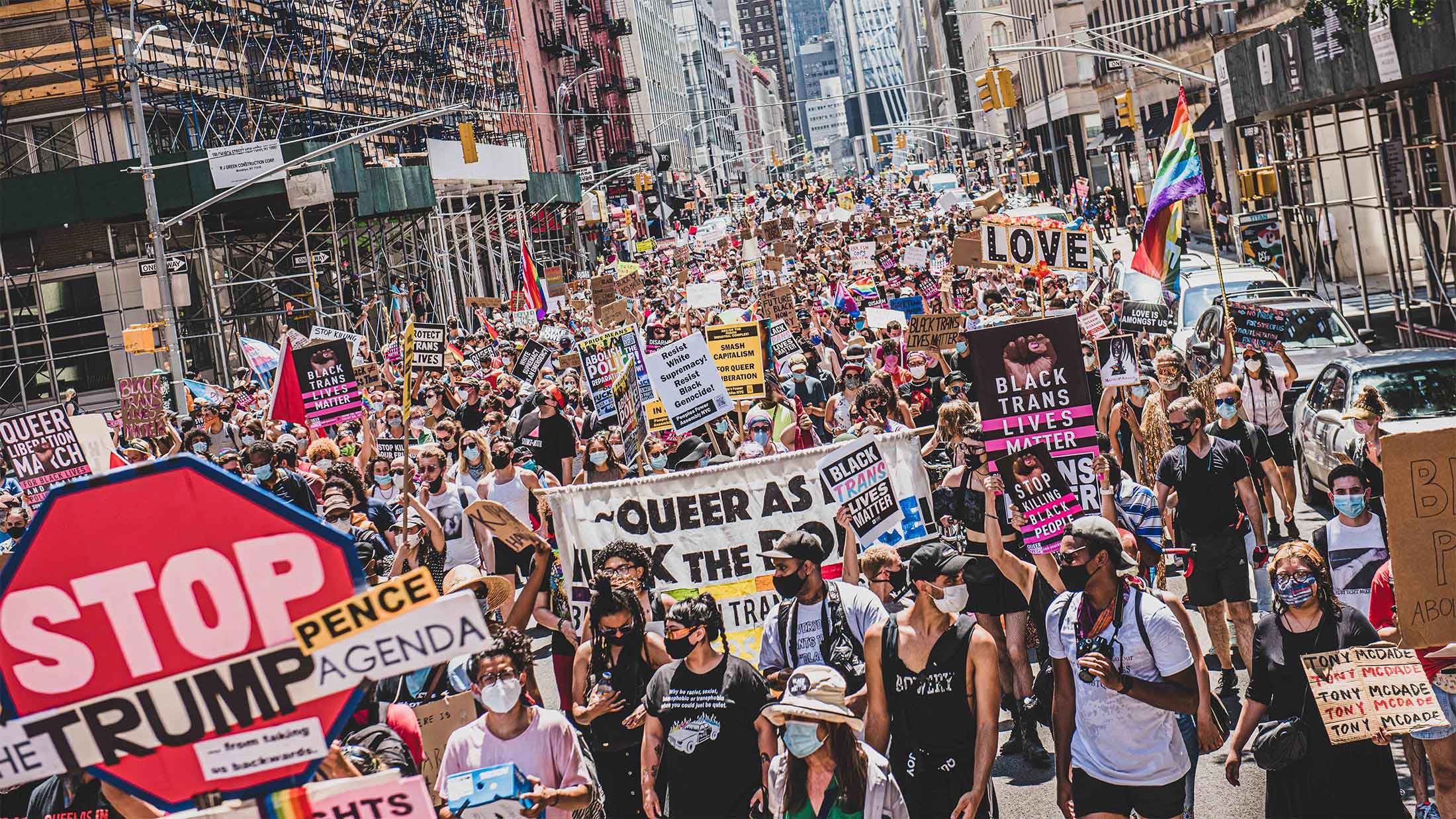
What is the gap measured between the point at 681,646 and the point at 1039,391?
3.17 metres

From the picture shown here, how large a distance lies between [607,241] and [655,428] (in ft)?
250

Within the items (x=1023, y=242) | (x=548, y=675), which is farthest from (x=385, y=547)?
(x=1023, y=242)

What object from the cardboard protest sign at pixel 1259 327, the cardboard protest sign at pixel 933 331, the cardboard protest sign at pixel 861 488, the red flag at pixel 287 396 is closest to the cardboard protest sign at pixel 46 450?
the red flag at pixel 287 396

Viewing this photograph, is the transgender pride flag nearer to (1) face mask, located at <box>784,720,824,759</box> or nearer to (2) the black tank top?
(2) the black tank top

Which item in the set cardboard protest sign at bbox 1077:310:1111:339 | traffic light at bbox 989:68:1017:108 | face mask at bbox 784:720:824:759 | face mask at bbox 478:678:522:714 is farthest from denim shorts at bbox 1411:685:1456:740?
traffic light at bbox 989:68:1017:108

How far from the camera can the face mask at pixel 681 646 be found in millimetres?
6332

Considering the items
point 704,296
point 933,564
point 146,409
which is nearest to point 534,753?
point 933,564

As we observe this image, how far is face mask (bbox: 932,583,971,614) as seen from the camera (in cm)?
660

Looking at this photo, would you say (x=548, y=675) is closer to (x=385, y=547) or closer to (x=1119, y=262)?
(x=385, y=547)

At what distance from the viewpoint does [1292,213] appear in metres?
34.9

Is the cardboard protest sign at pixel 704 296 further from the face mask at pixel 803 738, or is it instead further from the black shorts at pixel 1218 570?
the face mask at pixel 803 738

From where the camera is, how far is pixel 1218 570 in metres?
9.07

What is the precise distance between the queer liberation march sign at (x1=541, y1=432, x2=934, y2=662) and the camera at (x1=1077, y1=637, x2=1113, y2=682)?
2.40 m

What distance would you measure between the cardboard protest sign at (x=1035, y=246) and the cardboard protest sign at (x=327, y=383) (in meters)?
8.06
